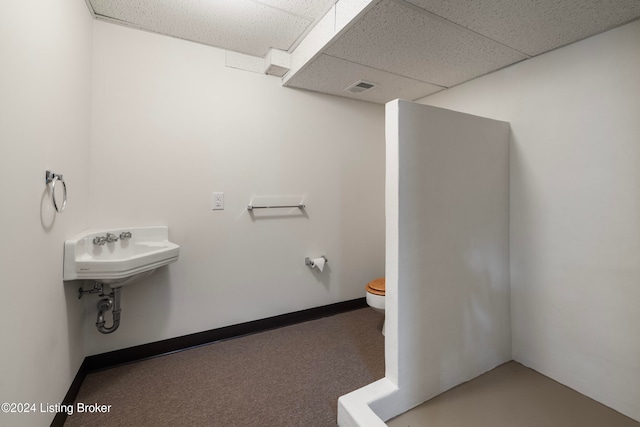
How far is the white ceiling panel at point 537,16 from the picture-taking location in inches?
48.2

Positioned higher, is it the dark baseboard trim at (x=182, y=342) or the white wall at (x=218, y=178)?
the white wall at (x=218, y=178)

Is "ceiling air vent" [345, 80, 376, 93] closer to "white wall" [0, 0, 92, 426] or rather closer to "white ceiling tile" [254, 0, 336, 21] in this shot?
"white ceiling tile" [254, 0, 336, 21]

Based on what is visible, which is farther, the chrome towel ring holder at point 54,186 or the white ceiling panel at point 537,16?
the white ceiling panel at point 537,16

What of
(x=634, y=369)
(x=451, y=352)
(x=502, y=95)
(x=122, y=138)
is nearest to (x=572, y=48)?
(x=502, y=95)

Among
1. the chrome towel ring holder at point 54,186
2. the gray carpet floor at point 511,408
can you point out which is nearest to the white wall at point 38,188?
the chrome towel ring holder at point 54,186

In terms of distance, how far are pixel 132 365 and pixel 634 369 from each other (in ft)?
9.29

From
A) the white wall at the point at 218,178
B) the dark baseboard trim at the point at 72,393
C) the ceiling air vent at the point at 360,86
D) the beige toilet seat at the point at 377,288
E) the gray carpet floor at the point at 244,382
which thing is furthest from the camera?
the ceiling air vent at the point at 360,86

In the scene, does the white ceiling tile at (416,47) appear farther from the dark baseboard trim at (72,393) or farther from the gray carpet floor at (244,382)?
the dark baseboard trim at (72,393)

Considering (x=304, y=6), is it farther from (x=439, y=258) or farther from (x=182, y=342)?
(x=182, y=342)

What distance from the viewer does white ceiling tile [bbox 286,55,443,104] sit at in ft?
6.21

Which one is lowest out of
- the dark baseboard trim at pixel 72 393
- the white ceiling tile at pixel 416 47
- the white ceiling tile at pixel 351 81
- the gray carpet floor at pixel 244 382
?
the gray carpet floor at pixel 244 382

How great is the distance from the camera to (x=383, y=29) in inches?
57.2

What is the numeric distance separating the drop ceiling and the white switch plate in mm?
1085

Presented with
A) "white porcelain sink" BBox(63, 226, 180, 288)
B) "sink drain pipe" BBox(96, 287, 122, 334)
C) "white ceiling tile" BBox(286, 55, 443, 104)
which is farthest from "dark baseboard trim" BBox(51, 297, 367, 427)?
"white ceiling tile" BBox(286, 55, 443, 104)
